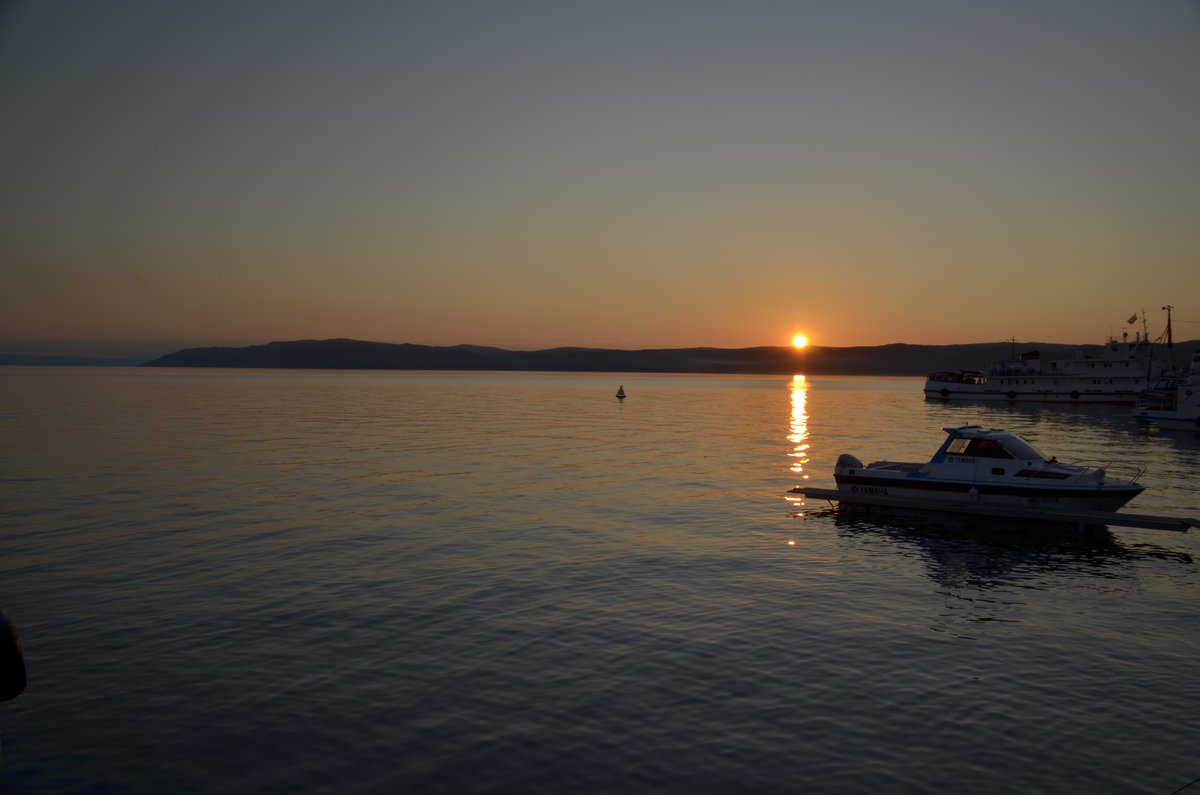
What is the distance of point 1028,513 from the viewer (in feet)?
101

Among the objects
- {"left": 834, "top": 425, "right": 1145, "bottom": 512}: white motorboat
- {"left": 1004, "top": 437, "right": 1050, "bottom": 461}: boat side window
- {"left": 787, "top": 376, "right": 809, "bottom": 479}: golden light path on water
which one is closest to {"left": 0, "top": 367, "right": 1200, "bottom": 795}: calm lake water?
{"left": 834, "top": 425, "right": 1145, "bottom": 512}: white motorboat

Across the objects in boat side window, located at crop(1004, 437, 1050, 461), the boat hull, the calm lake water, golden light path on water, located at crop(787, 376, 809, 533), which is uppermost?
boat side window, located at crop(1004, 437, 1050, 461)

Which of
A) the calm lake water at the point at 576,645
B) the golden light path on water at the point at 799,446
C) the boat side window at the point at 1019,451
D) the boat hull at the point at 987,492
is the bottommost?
the golden light path on water at the point at 799,446

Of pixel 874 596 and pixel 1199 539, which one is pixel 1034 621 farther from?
pixel 1199 539

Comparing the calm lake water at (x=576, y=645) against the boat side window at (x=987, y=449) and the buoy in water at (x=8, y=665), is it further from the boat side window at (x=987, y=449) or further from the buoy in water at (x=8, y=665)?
the buoy in water at (x=8, y=665)

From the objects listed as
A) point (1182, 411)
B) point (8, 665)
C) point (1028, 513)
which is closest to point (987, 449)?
point (1028, 513)

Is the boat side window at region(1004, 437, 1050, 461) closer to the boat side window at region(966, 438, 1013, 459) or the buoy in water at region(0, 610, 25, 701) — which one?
the boat side window at region(966, 438, 1013, 459)

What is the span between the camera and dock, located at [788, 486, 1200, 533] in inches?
1131

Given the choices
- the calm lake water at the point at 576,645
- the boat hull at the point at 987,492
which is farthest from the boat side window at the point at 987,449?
the calm lake water at the point at 576,645

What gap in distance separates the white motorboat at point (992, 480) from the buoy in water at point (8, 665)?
32148mm

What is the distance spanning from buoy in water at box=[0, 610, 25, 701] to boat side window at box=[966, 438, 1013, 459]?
109 feet

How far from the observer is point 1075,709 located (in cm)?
1356

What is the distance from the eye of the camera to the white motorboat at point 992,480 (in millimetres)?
30469

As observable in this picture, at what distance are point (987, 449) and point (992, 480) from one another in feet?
4.55
